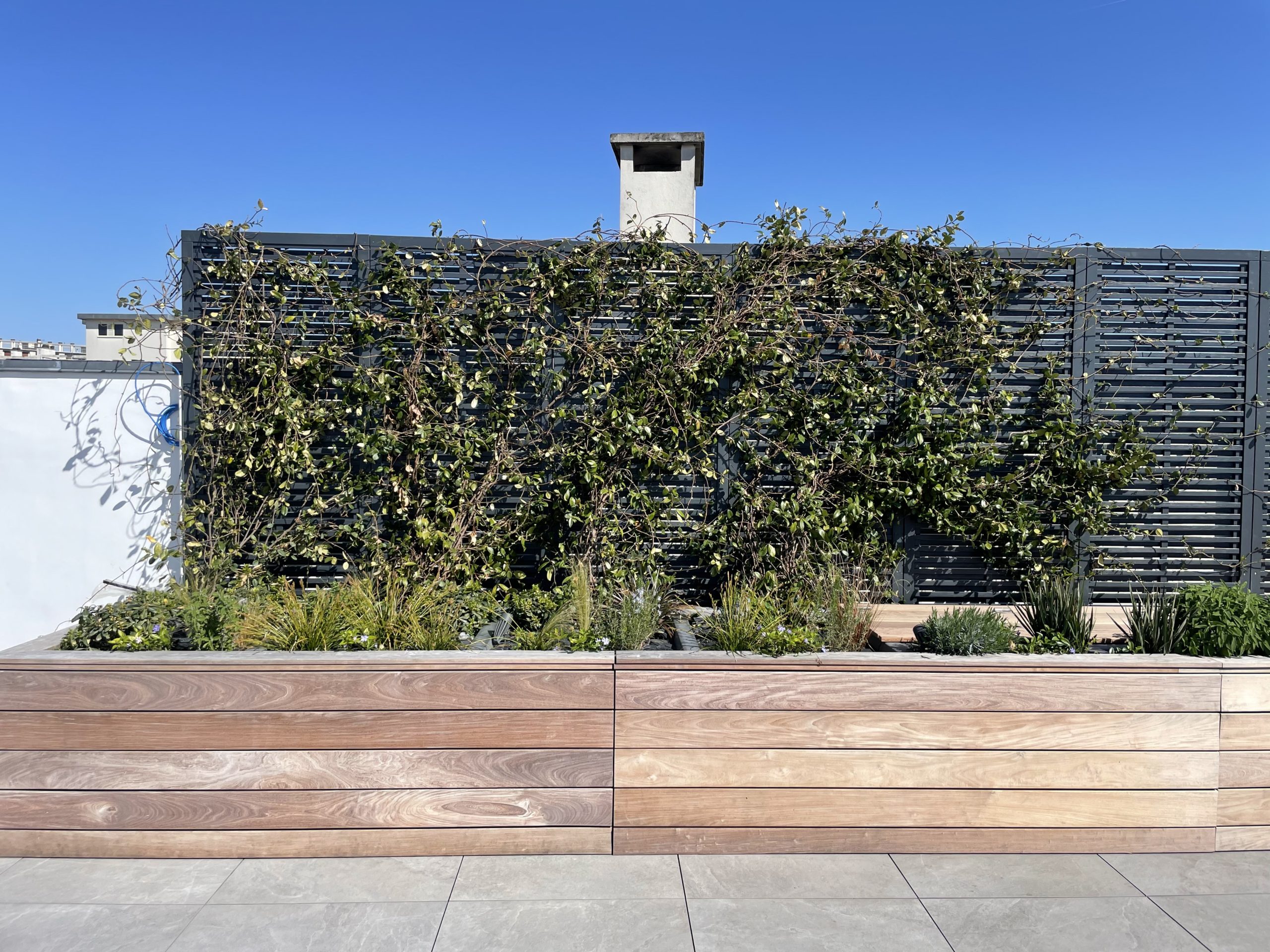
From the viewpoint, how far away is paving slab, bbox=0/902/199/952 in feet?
7.30

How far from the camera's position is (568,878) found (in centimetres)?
260

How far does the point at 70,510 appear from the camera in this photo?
398 cm

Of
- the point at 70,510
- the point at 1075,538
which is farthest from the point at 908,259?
the point at 70,510

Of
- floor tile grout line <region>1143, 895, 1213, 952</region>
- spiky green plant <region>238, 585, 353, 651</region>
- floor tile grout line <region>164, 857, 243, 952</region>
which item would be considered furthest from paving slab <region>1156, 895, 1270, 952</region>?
floor tile grout line <region>164, 857, 243, 952</region>

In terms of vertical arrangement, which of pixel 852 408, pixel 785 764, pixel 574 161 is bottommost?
pixel 785 764

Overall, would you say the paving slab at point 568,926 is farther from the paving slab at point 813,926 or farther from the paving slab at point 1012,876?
the paving slab at point 1012,876

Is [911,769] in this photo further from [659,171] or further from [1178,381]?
[659,171]

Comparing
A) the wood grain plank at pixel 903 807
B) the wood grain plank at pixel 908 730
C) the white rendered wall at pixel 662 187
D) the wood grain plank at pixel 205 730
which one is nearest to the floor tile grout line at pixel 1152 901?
the wood grain plank at pixel 903 807

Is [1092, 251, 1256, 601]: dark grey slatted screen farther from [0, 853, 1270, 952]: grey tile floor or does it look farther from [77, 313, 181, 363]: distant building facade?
[77, 313, 181, 363]: distant building facade

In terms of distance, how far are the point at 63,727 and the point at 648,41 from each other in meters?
5.47

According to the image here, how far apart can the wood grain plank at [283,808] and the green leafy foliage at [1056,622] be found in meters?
1.79

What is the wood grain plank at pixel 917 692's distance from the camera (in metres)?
2.73

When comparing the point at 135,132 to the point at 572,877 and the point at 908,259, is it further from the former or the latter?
the point at 572,877

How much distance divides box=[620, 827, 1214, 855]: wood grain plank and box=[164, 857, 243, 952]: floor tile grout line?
49.5 inches
